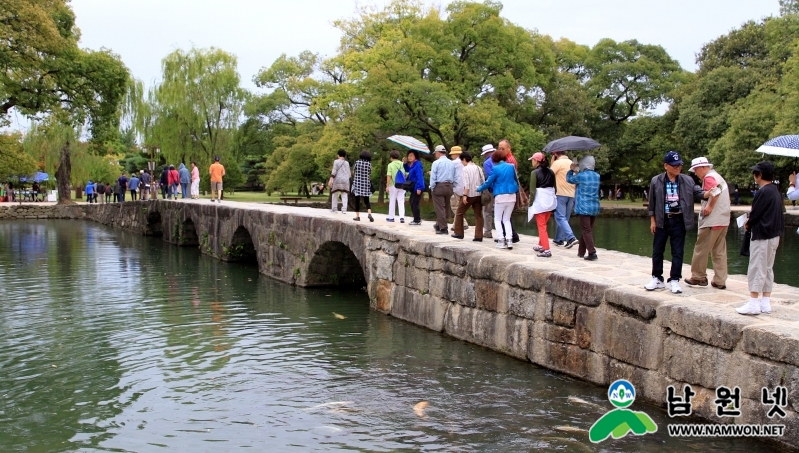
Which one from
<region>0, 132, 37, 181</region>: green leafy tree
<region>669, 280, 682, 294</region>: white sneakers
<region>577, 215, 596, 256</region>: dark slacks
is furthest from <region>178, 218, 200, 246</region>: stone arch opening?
<region>669, 280, 682, 294</region>: white sneakers

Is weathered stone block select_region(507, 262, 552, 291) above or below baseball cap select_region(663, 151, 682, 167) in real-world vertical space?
below

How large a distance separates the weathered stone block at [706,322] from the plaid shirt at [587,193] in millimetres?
3214

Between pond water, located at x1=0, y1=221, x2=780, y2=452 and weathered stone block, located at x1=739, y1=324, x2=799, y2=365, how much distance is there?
32.3 inches

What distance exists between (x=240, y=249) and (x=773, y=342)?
1628cm

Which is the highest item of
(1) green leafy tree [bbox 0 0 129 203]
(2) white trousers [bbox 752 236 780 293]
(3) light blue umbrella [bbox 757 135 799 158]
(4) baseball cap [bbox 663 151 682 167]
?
(1) green leafy tree [bbox 0 0 129 203]

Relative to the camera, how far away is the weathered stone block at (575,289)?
7.85 meters

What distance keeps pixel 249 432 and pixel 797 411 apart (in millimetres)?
4547

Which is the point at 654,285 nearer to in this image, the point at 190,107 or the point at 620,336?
the point at 620,336

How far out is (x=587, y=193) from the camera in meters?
10.2

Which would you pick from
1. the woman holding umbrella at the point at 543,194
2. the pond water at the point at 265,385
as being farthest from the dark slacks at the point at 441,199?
the woman holding umbrella at the point at 543,194

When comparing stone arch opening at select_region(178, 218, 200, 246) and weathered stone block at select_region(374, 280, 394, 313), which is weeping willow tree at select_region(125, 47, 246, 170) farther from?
weathered stone block at select_region(374, 280, 394, 313)

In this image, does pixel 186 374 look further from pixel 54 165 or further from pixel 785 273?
pixel 54 165

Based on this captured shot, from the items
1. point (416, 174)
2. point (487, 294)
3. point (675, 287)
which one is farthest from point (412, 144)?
point (675, 287)

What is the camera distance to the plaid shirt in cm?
1014
